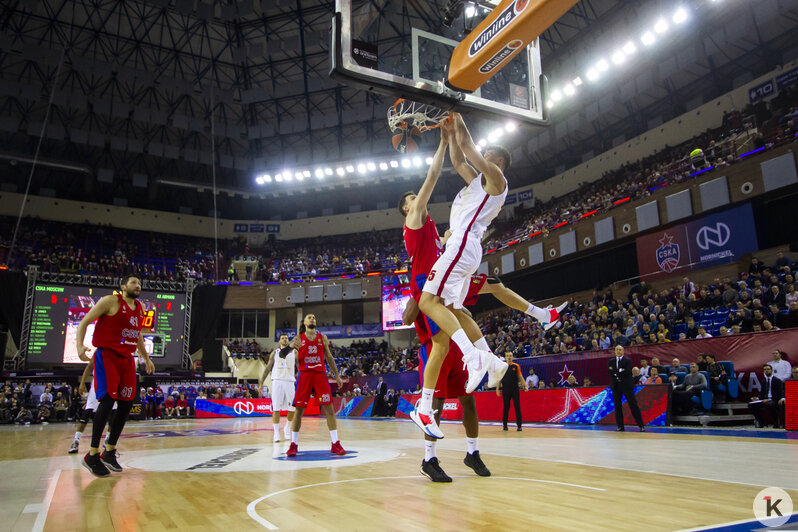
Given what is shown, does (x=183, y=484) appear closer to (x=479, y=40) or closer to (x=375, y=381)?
(x=479, y=40)

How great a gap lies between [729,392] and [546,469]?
29.1ft

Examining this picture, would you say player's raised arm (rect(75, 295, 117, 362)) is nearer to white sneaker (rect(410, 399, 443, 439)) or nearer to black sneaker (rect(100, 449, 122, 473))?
black sneaker (rect(100, 449, 122, 473))

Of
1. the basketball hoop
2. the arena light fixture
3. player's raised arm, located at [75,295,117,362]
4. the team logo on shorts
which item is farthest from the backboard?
the arena light fixture

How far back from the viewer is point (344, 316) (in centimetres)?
3619

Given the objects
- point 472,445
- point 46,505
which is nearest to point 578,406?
point 472,445

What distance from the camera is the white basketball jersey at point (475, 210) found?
4.73 meters

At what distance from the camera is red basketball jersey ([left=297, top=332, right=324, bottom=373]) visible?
7.64m

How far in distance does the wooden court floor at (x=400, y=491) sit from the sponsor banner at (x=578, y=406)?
5.04m

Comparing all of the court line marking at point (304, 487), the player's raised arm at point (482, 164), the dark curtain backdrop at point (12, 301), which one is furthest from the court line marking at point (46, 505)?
the dark curtain backdrop at point (12, 301)

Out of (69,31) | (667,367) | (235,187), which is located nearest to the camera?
(667,367)

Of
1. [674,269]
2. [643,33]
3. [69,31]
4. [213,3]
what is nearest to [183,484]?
[674,269]

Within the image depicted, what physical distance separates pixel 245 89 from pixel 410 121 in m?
27.8

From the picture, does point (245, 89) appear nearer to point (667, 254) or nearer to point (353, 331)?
point (353, 331)

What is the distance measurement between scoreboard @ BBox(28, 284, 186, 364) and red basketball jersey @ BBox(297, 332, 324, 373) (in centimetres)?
1928
